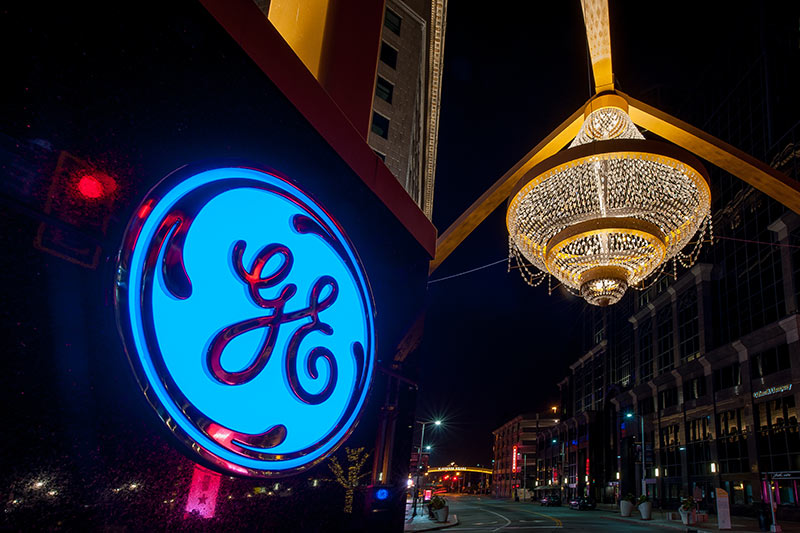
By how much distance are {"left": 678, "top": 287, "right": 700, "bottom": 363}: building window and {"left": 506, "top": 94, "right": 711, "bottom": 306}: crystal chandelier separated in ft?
143

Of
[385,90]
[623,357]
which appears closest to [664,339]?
[623,357]

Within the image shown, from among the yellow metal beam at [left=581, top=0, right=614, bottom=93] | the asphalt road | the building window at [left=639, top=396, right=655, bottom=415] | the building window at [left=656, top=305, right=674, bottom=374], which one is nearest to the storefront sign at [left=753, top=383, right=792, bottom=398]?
the asphalt road

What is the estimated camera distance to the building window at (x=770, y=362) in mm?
30891

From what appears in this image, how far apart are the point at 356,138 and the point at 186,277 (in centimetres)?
154

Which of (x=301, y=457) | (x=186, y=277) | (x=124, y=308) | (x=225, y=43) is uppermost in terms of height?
(x=225, y=43)

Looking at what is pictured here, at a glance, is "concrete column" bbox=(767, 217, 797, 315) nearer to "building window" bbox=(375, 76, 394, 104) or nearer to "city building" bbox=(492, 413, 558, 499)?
"building window" bbox=(375, 76, 394, 104)

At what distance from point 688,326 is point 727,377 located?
775 cm

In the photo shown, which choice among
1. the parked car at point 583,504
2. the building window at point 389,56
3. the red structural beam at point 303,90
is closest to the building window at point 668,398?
the parked car at point 583,504

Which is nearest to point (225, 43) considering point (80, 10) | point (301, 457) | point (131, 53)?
point (131, 53)

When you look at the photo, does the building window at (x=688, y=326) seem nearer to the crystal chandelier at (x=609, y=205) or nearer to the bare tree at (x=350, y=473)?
the crystal chandelier at (x=609, y=205)

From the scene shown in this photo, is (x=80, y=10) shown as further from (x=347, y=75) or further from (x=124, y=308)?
(x=347, y=75)

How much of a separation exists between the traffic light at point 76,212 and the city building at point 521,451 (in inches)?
4154

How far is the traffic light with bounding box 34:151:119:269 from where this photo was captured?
4.14ft

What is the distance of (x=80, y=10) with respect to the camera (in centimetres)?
133
